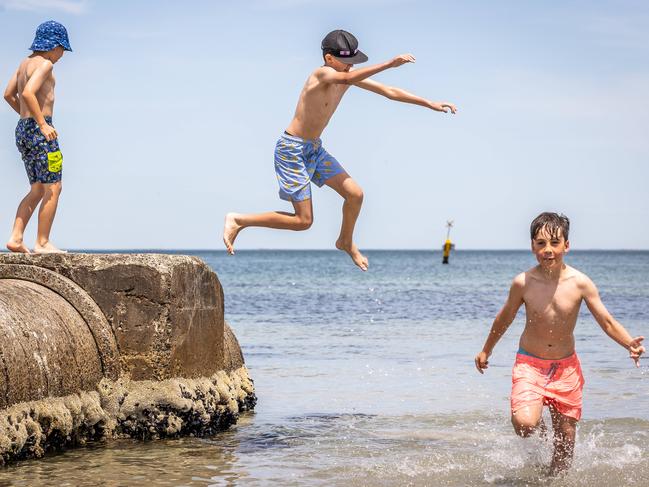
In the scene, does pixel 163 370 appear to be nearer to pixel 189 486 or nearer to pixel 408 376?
pixel 189 486

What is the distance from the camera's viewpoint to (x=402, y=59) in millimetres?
6766

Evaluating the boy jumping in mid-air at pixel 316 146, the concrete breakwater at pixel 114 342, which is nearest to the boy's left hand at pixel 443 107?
the boy jumping in mid-air at pixel 316 146

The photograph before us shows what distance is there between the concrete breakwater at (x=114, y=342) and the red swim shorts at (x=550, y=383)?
2.65 metres

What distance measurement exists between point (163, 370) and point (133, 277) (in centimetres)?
72

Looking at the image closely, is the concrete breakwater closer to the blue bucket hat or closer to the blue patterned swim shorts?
the blue patterned swim shorts

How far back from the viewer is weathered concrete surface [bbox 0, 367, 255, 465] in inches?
250

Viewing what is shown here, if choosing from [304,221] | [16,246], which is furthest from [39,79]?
[304,221]

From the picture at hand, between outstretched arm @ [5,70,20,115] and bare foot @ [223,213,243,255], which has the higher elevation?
outstretched arm @ [5,70,20,115]

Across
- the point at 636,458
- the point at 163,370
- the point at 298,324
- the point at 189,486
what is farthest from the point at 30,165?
the point at 298,324

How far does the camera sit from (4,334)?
6.21 meters

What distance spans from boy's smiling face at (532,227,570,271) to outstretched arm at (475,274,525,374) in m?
0.20

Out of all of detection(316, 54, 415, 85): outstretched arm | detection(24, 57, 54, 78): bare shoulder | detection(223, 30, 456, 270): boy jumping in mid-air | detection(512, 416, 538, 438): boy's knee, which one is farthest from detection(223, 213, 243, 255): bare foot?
detection(512, 416, 538, 438): boy's knee

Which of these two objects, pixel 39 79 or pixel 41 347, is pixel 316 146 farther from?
pixel 41 347

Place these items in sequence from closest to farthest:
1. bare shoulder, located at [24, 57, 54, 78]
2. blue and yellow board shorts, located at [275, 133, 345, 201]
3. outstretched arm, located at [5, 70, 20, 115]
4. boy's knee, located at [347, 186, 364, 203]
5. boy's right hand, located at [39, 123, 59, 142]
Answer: blue and yellow board shorts, located at [275, 133, 345, 201] → boy's knee, located at [347, 186, 364, 203] → boy's right hand, located at [39, 123, 59, 142] → bare shoulder, located at [24, 57, 54, 78] → outstretched arm, located at [5, 70, 20, 115]
